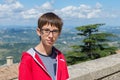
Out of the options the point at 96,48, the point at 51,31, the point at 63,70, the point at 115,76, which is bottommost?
the point at 96,48

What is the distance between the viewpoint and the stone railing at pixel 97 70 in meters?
3.68

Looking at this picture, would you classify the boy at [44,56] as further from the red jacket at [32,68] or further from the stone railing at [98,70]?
the stone railing at [98,70]

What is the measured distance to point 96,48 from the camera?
111ft

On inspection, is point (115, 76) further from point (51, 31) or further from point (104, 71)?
point (51, 31)

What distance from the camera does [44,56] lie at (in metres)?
2.21

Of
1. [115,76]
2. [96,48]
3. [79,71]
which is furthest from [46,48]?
[96,48]

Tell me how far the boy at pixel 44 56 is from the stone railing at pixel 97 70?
1211mm

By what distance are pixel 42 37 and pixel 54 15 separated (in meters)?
0.17

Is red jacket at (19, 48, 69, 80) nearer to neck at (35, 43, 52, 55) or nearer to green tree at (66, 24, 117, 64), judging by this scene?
neck at (35, 43, 52, 55)

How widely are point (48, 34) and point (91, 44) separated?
32.1 metres

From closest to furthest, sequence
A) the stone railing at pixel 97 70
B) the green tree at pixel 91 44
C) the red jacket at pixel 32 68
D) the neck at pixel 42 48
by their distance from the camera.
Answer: the red jacket at pixel 32 68 → the neck at pixel 42 48 → the stone railing at pixel 97 70 → the green tree at pixel 91 44

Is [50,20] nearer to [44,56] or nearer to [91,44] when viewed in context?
[44,56]

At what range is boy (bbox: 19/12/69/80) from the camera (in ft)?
6.91

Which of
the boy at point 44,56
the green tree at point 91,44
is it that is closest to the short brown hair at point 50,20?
the boy at point 44,56
